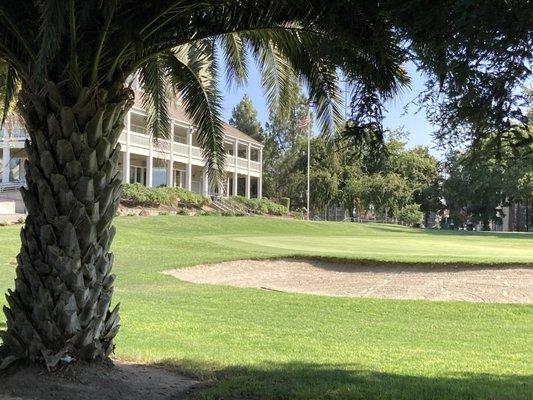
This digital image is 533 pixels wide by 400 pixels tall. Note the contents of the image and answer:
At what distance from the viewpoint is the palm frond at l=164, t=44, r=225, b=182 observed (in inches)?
325

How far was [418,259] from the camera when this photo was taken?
18812 millimetres

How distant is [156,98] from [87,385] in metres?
4.72

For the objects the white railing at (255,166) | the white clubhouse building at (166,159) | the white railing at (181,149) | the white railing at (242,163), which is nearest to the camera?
the white clubhouse building at (166,159)

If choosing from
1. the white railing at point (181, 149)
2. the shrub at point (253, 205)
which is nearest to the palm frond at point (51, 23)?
the white railing at point (181, 149)

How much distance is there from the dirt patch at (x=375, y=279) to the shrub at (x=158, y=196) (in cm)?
1718

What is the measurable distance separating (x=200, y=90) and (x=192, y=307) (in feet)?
19.5

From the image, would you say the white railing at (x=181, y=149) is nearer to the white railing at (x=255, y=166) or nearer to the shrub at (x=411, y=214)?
the white railing at (x=255, y=166)

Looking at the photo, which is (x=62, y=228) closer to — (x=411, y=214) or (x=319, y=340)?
(x=319, y=340)

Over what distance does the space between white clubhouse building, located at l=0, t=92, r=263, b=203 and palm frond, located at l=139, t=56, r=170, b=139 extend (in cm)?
2299

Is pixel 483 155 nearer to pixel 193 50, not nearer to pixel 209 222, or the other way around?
pixel 193 50

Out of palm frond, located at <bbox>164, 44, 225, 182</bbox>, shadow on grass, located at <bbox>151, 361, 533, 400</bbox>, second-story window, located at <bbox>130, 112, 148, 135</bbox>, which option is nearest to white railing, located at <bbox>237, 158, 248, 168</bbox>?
second-story window, located at <bbox>130, 112, 148, 135</bbox>

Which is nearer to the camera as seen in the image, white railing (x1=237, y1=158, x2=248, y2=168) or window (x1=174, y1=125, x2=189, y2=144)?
window (x1=174, y1=125, x2=189, y2=144)

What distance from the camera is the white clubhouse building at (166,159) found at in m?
38.1

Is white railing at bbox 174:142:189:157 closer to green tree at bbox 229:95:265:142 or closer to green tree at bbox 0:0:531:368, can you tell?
green tree at bbox 229:95:265:142
